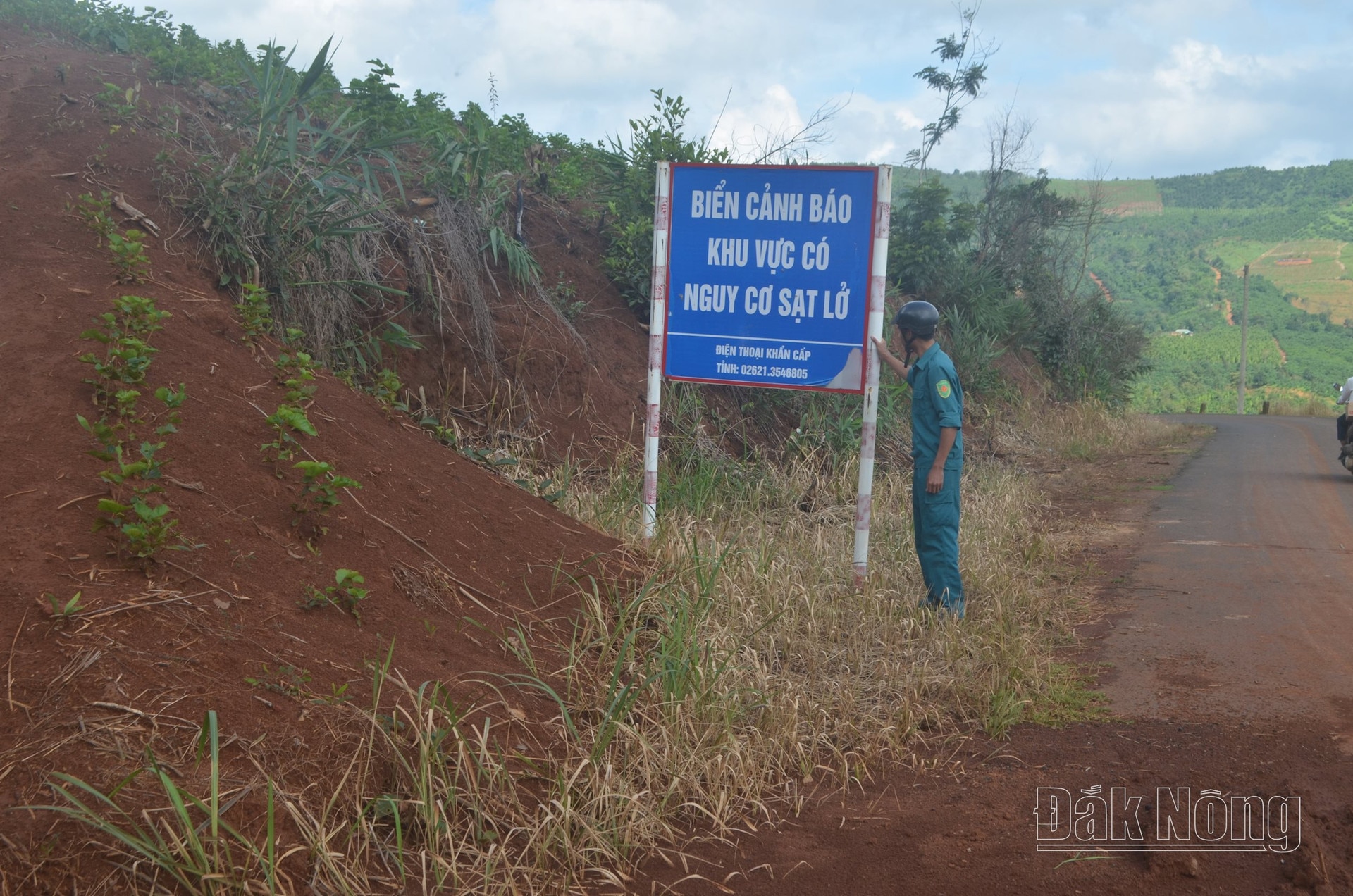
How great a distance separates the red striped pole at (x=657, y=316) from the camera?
6.44m

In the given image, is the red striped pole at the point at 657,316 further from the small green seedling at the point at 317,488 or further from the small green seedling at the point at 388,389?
the small green seedling at the point at 317,488

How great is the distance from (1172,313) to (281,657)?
71.2m

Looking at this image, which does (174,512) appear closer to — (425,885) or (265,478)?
(265,478)

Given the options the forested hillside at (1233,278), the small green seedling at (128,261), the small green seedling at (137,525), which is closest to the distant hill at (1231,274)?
the forested hillside at (1233,278)

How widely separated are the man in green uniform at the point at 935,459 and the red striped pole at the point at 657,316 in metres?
1.41

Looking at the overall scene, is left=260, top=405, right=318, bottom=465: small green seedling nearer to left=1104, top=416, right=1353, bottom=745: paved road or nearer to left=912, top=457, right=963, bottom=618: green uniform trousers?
left=912, top=457, right=963, bottom=618: green uniform trousers

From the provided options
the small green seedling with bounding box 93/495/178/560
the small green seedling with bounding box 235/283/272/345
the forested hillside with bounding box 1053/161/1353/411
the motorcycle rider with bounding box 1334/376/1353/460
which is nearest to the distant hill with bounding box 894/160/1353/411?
the forested hillside with bounding box 1053/161/1353/411

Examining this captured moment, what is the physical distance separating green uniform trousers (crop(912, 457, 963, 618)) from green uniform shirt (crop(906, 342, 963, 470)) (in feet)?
0.25

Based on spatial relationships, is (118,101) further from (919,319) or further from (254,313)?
(919,319)

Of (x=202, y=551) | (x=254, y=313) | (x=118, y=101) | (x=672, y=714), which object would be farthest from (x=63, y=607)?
(x=118, y=101)

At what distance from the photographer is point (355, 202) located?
774 centimetres

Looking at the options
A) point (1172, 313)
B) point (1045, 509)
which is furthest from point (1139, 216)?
point (1045, 509)

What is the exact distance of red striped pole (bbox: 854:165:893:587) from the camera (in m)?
6.14

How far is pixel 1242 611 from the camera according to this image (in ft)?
20.8
